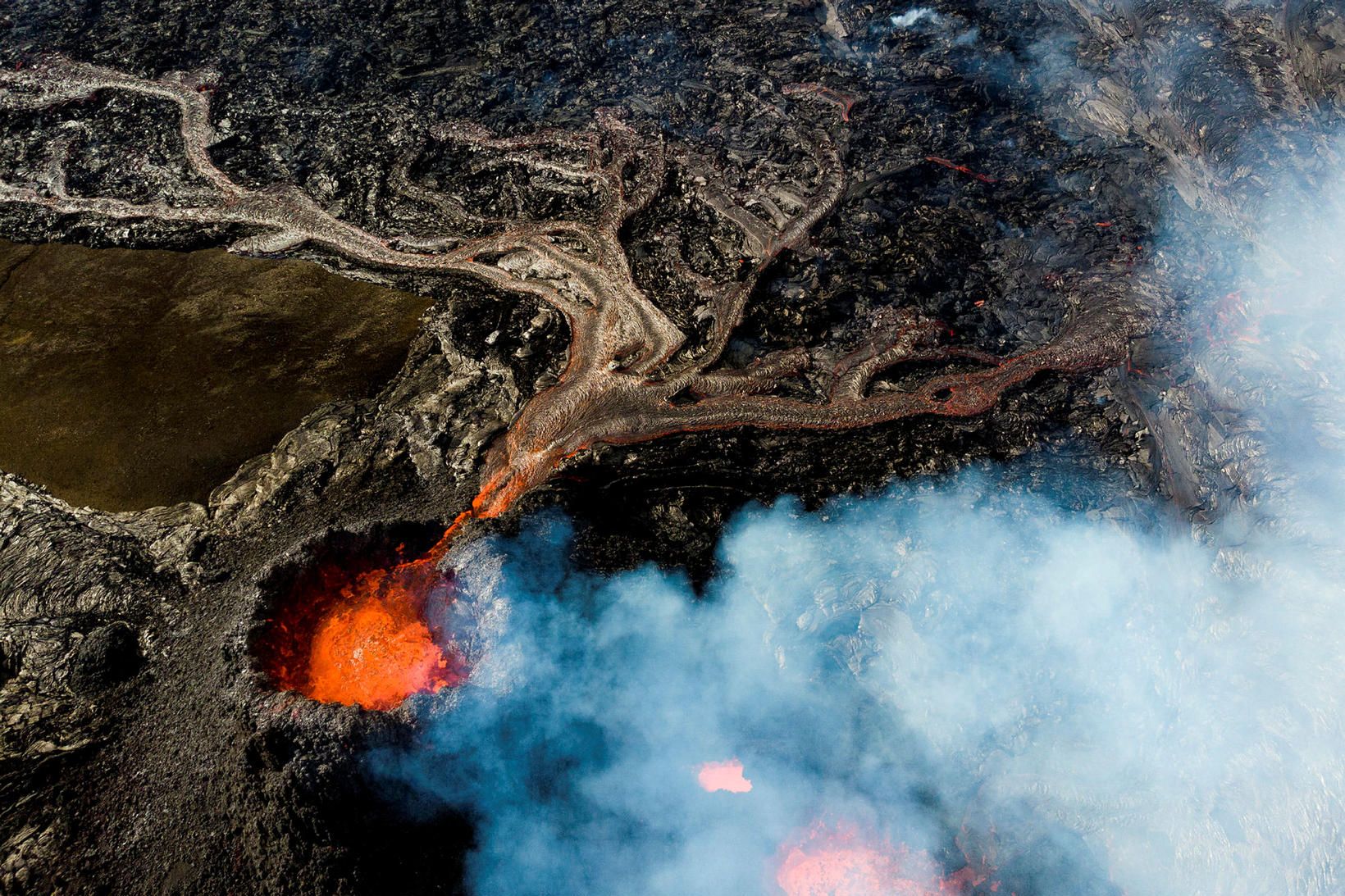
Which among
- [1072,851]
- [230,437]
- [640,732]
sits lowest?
[1072,851]

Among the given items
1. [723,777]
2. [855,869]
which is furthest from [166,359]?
[855,869]

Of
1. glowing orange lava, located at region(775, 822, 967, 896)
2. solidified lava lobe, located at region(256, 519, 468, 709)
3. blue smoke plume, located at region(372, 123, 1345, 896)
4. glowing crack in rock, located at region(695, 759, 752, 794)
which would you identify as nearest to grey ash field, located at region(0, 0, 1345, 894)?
solidified lava lobe, located at region(256, 519, 468, 709)

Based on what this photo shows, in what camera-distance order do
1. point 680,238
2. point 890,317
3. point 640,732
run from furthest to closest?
point 680,238
point 890,317
point 640,732

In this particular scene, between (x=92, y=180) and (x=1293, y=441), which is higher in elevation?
(x=92, y=180)

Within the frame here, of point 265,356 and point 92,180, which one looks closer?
point 265,356

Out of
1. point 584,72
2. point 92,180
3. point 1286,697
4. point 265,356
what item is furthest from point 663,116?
point 1286,697

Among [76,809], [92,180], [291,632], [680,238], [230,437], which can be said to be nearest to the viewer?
[76,809]

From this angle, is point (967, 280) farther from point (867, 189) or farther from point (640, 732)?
point (640, 732)

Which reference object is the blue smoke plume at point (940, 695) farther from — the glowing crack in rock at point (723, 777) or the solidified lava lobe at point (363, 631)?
the solidified lava lobe at point (363, 631)
